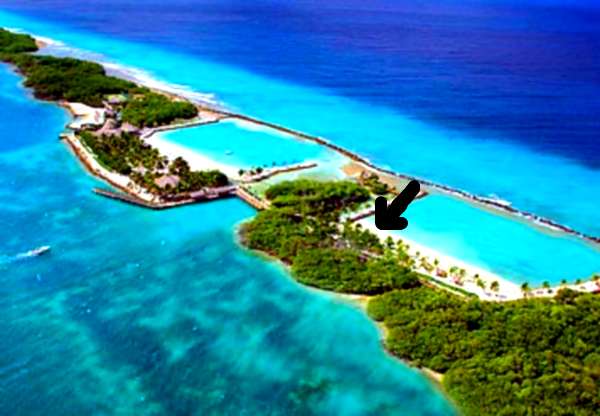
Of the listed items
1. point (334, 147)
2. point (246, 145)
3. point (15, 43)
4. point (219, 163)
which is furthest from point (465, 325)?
point (15, 43)

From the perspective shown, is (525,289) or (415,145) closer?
(525,289)

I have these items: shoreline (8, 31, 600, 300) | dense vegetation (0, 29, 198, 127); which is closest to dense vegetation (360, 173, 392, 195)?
shoreline (8, 31, 600, 300)

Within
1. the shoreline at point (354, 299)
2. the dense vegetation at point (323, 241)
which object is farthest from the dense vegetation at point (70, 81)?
the shoreline at point (354, 299)

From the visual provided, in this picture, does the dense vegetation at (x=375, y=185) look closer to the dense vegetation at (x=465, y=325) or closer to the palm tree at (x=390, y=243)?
A: the dense vegetation at (x=465, y=325)

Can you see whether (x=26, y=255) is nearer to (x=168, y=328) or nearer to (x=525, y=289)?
(x=168, y=328)

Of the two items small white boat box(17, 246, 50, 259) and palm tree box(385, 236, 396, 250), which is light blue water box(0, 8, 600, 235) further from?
small white boat box(17, 246, 50, 259)

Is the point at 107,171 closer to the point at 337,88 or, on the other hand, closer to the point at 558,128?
the point at 337,88
